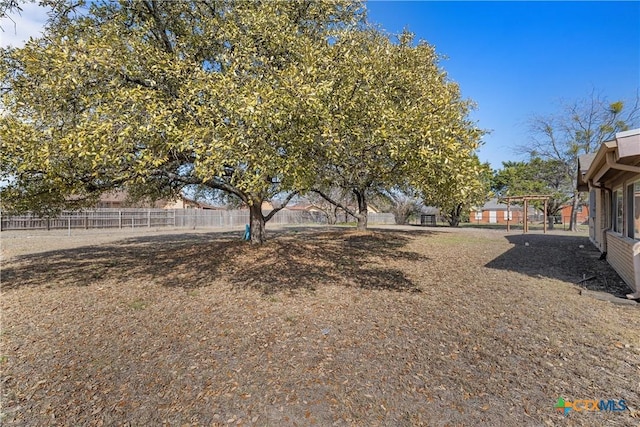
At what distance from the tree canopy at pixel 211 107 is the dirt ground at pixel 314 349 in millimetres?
1875

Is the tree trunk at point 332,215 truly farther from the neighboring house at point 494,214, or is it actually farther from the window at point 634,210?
the window at point 634,210

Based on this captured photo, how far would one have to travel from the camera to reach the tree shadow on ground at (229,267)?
651cm

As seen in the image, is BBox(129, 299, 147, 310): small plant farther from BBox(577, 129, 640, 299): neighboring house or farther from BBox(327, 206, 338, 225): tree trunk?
BBox(327, 206, 338, 225): tree trunk

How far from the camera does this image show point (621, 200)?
798 cm

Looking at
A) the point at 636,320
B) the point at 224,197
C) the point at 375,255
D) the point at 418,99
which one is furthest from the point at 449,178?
the point at 224,197

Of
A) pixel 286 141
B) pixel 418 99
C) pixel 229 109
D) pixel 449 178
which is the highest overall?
pixel 418 99

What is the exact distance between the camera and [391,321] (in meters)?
4.30

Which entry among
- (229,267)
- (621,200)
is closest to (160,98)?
(229,267)

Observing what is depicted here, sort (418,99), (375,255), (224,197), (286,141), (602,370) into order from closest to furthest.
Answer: (602,370) < (286,141) < (418,99) < (375,255) < (224,197)

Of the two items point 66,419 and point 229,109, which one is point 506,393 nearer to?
point 66,419

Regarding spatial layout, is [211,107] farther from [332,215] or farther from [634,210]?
[332,215]

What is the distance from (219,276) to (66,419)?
4.53 meters

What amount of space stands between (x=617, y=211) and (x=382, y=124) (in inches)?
312

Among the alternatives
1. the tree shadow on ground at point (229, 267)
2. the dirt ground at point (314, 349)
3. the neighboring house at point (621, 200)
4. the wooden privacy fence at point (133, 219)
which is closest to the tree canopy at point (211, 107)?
the tree shadow on ground at point (229, 267)
